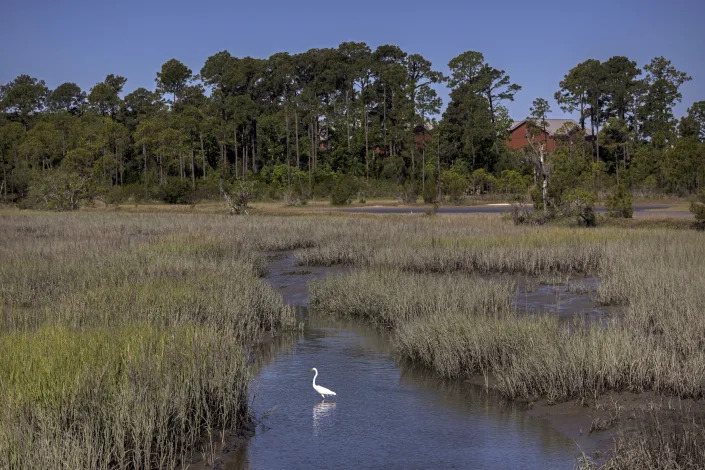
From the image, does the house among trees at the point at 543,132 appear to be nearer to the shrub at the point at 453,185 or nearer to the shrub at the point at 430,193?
the shrub at the point at 453,185

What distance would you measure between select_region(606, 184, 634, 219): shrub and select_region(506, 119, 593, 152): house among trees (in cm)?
3415

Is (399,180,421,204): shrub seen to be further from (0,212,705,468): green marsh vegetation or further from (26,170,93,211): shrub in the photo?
(0,212,705,468): green marsh vegetation

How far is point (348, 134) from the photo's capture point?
83.9 metres

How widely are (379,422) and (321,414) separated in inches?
32.2

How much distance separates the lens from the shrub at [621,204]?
36.4 metres

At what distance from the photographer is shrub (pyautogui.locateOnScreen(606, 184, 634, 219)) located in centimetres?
3644

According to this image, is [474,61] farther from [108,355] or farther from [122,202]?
[108,355]

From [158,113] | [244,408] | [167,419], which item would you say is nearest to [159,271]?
[244,408]

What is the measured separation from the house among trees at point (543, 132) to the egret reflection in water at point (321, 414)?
6319 cm

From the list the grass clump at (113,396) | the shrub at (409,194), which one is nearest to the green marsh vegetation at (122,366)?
the grass clump at (113,396)

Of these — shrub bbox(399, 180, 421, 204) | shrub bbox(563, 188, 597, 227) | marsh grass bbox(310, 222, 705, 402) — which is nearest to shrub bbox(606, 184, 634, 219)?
shrub bbox(563, 188, 597, 227)

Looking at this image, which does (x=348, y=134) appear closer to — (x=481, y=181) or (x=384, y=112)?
(x=384, y=112)

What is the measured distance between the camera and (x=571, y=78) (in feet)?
259

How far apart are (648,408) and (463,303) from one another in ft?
19.3
